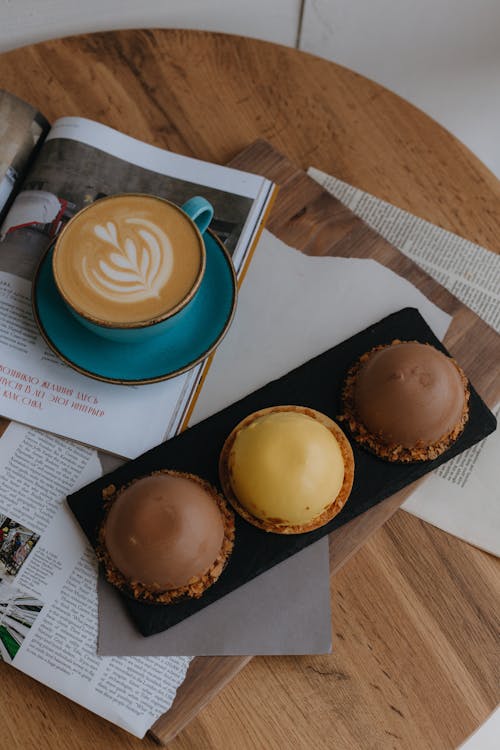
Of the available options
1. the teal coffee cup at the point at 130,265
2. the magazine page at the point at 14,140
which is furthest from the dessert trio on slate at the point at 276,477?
the magazine page at the point at 14,140

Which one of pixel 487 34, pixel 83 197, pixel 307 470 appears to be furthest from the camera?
pixel 487 34

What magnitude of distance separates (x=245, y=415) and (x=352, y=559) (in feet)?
0.55

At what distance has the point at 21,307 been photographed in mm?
683

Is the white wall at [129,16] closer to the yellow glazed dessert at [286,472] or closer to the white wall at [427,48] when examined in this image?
the white wall at [427,48]

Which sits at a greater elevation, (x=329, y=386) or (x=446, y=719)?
(x=329, y=386)

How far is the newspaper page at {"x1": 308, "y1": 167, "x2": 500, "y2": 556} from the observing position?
0.66 meters

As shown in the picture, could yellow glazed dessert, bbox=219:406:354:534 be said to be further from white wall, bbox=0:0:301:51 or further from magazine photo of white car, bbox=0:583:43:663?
white wall, bbox=0:0:301:51

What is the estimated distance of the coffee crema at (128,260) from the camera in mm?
594

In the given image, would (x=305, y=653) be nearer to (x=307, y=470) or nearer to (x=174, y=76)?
(x=307, y=470)

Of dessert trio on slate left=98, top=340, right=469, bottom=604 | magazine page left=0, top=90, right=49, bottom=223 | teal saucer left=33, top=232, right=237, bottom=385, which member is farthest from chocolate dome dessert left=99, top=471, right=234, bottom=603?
magazine page left=0, top=90, right=49, bottom=223

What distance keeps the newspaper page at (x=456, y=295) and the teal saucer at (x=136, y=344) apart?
19 cm

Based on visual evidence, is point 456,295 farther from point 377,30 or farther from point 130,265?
point 377,30

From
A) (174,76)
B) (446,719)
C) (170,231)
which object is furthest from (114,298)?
(446,719)

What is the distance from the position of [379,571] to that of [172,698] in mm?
216
